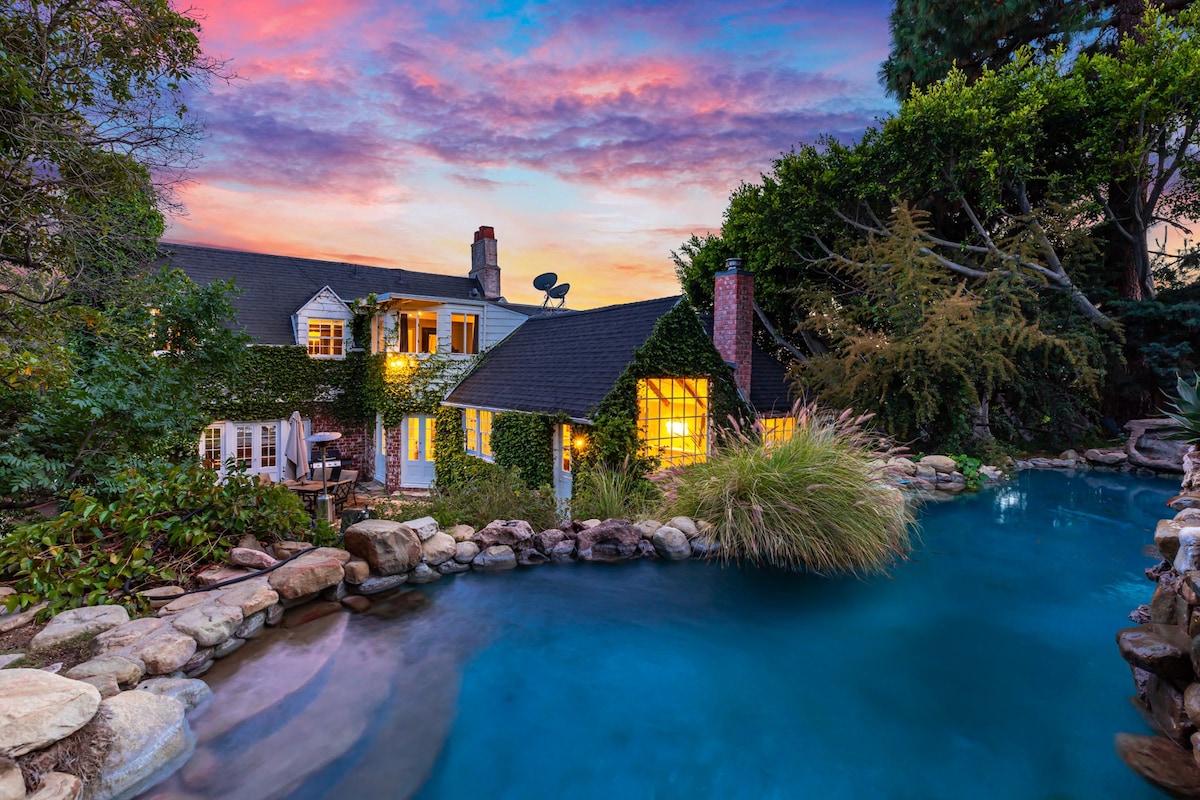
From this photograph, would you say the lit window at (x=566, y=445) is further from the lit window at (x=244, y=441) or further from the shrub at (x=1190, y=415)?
the lit window at (x=244, y=441)

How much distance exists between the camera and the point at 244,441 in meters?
14.8

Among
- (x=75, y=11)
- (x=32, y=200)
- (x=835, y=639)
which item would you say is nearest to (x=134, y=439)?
(x=32, y=200)

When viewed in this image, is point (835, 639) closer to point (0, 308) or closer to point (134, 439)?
point (134, 439)

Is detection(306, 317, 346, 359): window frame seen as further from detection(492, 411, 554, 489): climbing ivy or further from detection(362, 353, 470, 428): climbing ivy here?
detection(492, 411, 554, 489): climbing ivy

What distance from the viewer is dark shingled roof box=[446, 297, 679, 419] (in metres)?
10.6

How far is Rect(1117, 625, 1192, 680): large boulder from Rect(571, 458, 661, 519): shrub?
17.2 feet

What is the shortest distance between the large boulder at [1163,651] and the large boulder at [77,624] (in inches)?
313

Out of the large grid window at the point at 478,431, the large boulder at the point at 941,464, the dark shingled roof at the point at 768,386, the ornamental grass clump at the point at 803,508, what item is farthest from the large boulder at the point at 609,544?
the large boulder at the point at 941,464

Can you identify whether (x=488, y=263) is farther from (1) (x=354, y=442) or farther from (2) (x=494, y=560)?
(2) (x=494, y=560)

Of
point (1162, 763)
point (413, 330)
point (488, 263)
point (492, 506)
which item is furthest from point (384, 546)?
point (488, 263)

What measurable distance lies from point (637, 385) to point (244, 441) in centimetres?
1137

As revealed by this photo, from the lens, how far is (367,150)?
42.1 ft

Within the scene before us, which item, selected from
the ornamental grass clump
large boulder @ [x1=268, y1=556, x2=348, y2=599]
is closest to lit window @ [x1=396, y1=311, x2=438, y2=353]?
large boulder @ [x1=268, y1=556, x2=348, y2=599]

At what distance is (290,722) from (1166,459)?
19244 millimetres
